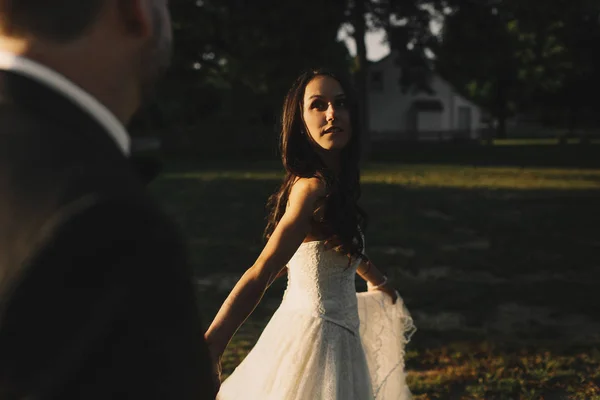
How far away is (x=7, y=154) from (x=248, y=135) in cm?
4272

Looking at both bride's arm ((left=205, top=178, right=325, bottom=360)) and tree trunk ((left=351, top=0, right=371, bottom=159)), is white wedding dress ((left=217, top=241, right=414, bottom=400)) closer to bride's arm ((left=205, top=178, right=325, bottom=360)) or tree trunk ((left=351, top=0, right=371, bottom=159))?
bride's arm ((left=205, top=178, right=325, bottom=360))

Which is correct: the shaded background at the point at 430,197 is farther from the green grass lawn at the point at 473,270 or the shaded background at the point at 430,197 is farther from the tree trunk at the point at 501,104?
the tree trunk at the point at 501,104

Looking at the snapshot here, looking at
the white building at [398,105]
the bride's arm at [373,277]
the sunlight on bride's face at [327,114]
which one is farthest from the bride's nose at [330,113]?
the white building at [398,105]

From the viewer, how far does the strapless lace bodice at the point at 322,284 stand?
3.59 metres

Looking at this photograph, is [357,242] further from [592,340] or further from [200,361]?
[592,340]

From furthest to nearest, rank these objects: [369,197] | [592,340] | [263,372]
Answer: [369,197]
[592,340]
[263,372]

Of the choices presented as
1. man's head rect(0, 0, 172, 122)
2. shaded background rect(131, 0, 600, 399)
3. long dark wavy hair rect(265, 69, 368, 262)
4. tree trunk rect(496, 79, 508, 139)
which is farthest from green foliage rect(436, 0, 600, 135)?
man's head rect(0, 0, 172, 122)

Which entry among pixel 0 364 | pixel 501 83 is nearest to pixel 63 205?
pixel 0 364

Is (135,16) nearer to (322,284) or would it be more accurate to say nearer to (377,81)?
(322,284)

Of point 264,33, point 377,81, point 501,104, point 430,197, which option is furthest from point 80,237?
point 501,104

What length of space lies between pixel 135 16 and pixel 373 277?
10.8 ft

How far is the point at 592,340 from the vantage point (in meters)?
7.26

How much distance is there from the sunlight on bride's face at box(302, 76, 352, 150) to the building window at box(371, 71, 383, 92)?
6060 cm

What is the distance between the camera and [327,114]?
141 inches
